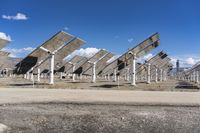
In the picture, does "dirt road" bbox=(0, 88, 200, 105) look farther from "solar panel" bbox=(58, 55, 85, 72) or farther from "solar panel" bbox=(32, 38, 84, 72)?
"solar panel" bbox=(58, 55, 85, 72)

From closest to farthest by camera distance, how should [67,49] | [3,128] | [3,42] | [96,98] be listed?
[3,128] < [96,98] < [3,42] < [67,49]

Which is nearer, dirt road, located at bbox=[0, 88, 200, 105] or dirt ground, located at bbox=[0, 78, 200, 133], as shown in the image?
dirt ground, located at bbox=[0, 78, 200, 133]

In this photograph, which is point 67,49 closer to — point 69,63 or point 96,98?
point 96,98

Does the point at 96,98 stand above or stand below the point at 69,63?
below

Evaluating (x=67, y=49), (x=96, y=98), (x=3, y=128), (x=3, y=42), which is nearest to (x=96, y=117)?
(x=3, y=128)

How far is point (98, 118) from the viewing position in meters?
16.2

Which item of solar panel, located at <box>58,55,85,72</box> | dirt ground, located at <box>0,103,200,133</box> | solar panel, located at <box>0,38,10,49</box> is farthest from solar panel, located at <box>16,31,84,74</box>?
solar panel, located at <box>58,55,85,72</box>

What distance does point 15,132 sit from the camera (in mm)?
13133

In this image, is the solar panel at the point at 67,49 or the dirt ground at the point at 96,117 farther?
the solar panel at the point at 67,49

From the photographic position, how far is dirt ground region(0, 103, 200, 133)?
45.5 ft

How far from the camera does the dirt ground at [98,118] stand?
1388 centimetres

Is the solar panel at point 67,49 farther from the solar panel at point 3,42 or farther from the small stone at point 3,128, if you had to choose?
the small stone at point 3,128

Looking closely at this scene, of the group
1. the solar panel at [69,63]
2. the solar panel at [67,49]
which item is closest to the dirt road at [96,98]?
the solar panel at [67,49]

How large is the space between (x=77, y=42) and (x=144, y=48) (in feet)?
34.5
